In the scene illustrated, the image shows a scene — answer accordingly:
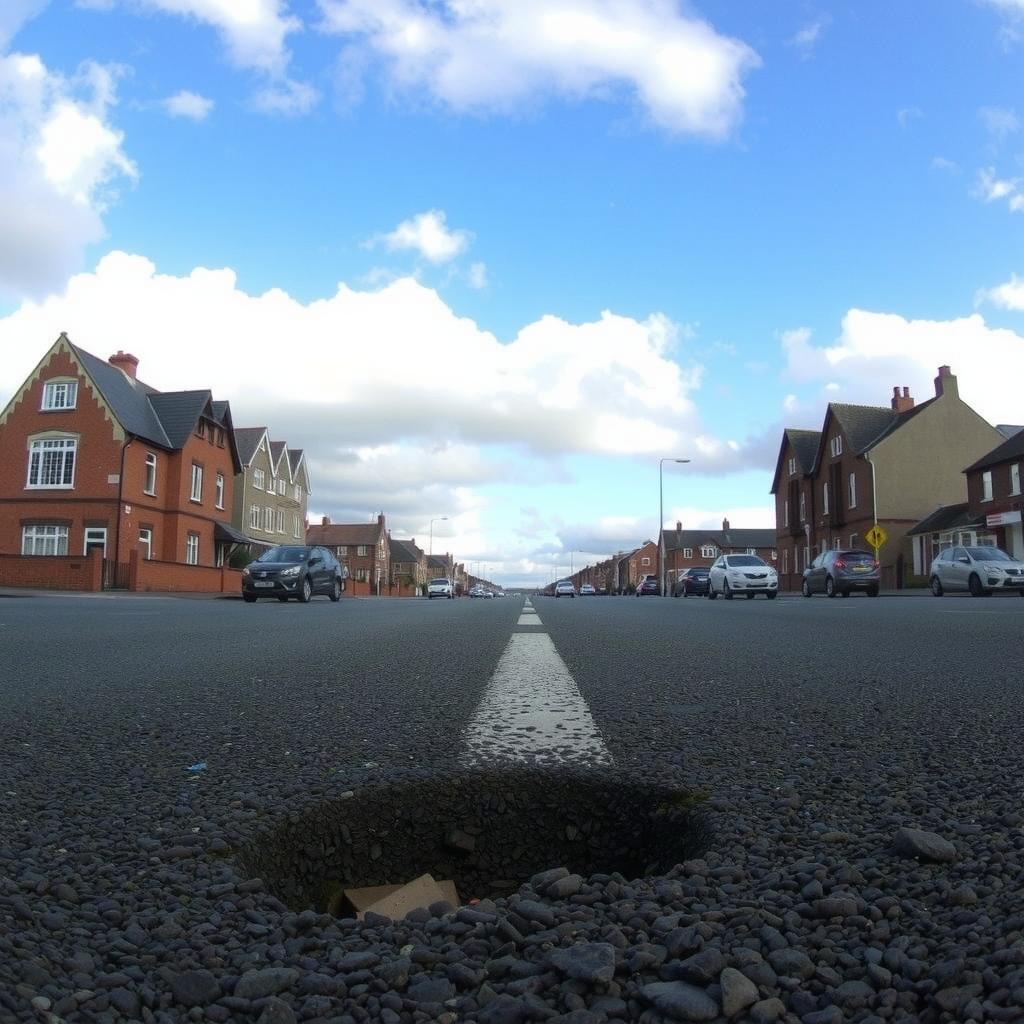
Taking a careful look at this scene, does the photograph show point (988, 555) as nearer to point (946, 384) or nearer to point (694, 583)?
point (694, 583)

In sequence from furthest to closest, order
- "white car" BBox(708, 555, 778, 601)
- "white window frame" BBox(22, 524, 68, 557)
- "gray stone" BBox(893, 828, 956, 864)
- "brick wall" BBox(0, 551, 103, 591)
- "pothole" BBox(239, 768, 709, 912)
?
"white window frame" BBox(22, 524, 68, 557) → "brick wall" BBox(0, 551, 103, 591) → "white car" BBox(708, 555, 778, 601) → "pothole" BBox(239, 768, 709, 912) → "gray stone" BBox(893, 828, 956, 864)

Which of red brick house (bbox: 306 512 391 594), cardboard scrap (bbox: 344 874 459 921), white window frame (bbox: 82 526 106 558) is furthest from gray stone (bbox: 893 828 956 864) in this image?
red brick house (bbox: 306 512 391 594)

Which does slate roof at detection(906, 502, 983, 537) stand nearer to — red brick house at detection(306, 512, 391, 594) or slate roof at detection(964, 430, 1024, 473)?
slate roof at detection(964, 430, 1024, 473)

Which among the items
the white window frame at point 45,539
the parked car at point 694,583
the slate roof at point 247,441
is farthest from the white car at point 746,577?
the slate roof at point 247,441

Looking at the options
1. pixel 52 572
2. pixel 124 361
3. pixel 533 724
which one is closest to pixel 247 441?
pixel 124 361

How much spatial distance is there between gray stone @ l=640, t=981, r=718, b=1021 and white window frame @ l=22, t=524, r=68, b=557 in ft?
138

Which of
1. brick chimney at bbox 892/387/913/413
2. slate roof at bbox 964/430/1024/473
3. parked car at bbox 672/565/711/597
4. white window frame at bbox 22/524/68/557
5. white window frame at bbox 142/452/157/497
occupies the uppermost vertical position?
brick chimney at bbox 892/387/913/413

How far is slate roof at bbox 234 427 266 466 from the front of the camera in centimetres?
5719

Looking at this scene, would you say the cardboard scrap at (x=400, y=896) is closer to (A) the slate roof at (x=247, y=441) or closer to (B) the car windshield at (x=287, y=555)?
(B) the car windshield at (x=287, y=555)

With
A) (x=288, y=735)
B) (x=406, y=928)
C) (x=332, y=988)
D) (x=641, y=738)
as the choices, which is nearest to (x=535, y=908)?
(x=406, y=928)

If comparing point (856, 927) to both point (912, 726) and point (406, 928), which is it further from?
point (912, 726)

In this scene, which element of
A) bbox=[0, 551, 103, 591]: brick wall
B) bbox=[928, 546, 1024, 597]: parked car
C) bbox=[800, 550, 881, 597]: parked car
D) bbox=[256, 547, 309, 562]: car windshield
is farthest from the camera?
bbox=[0, 551, 103, 591]: brick wall

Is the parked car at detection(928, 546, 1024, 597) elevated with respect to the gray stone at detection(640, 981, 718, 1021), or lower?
elevated

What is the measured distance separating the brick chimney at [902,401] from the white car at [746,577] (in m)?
28.5
